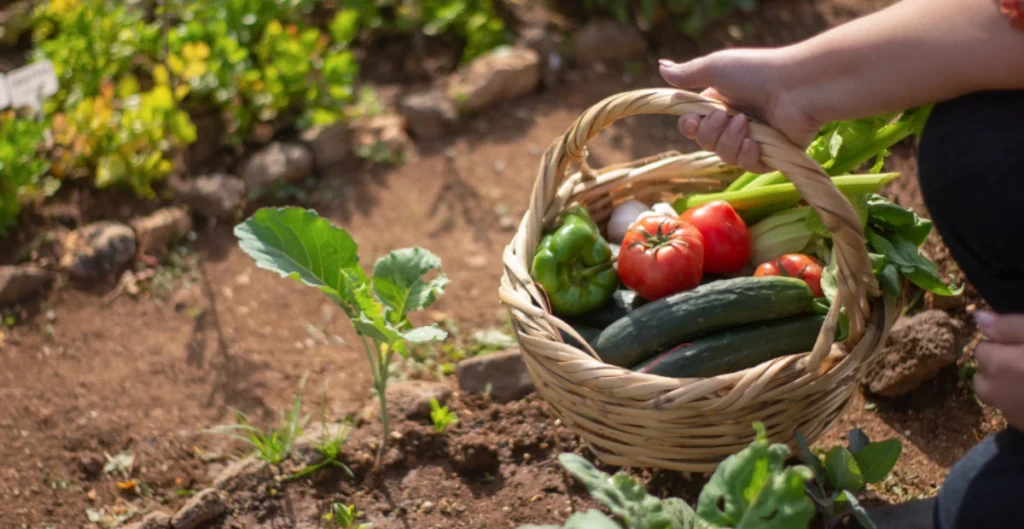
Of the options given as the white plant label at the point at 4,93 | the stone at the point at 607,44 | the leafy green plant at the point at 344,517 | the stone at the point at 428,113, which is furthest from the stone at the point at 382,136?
the leafy green plant at the point at 344,517

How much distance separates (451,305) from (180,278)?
41.1 inches

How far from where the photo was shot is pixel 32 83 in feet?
11.7

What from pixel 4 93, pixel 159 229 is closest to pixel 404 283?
pixel 159 229

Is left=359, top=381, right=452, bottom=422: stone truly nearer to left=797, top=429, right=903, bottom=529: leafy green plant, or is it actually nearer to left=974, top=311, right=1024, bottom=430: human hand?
left=797, top=429, right=903, bottom=529: leafy green plant

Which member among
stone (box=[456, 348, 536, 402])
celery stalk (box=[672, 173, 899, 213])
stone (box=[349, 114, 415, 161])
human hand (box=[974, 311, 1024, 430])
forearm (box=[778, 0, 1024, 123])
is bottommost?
stone (box=[456, 348, 536, 402])

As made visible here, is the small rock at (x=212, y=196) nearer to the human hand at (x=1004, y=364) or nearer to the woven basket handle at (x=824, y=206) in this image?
the woven basket handle at (x=824, y=206)

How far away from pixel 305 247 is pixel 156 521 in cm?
80

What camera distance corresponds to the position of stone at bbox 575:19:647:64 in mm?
4492

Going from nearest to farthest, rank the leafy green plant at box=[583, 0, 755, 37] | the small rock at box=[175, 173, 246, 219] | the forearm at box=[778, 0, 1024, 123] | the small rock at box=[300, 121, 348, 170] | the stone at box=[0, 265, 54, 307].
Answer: the forearm at box=[778, 0, 1024, 123] → the stone at box=[0, 265, 54, 307] → the small rock at box=[175, 173, 246, 219] → the small rock at box=[300, 121, 348, 170] → the leafy green plant at box=[583, 0, 755, 37]

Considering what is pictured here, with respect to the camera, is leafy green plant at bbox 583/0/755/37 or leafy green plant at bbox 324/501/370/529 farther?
leafy green plant at bbox 583/0/755/37

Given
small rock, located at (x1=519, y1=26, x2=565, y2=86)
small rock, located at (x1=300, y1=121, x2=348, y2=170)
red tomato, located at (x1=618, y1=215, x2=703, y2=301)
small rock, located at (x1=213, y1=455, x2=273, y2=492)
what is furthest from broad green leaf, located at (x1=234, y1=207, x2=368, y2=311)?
small rock, located at (x1=519, y1=26, x2=565, y2=86)

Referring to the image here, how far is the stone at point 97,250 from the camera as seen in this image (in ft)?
11.1

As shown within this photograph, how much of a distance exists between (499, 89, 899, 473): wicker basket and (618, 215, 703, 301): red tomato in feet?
0.80

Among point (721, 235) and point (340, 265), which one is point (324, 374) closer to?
point (340, 265)
